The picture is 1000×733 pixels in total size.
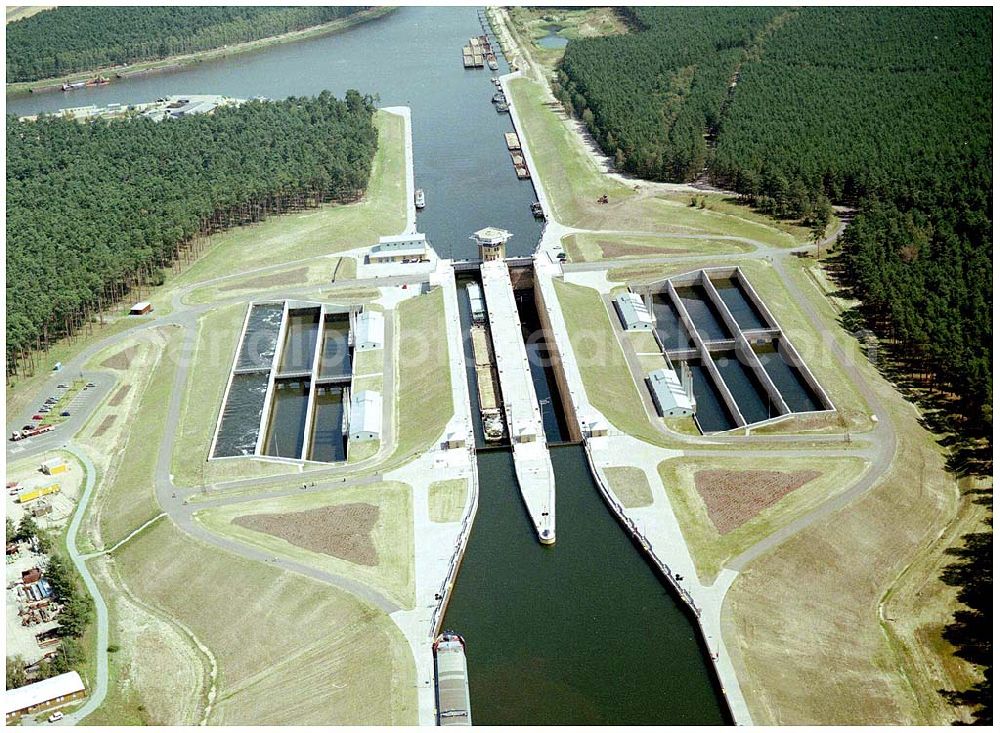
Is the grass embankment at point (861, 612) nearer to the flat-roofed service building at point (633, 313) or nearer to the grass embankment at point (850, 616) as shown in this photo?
the grass embankment at point (850, 616)

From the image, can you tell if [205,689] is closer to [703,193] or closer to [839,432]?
[839,432]

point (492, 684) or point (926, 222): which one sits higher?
point (926, 222)

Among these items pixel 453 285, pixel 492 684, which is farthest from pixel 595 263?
pixel 492 684

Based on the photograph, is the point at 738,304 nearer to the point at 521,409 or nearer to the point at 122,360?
the point at 521,409

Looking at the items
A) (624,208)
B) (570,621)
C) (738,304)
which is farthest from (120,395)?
(624,208)

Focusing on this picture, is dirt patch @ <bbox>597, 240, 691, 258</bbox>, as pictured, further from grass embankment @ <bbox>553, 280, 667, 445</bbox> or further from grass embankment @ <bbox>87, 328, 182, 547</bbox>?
grass embankment @ <bbox>87, 328, 182, 547</bbox>
